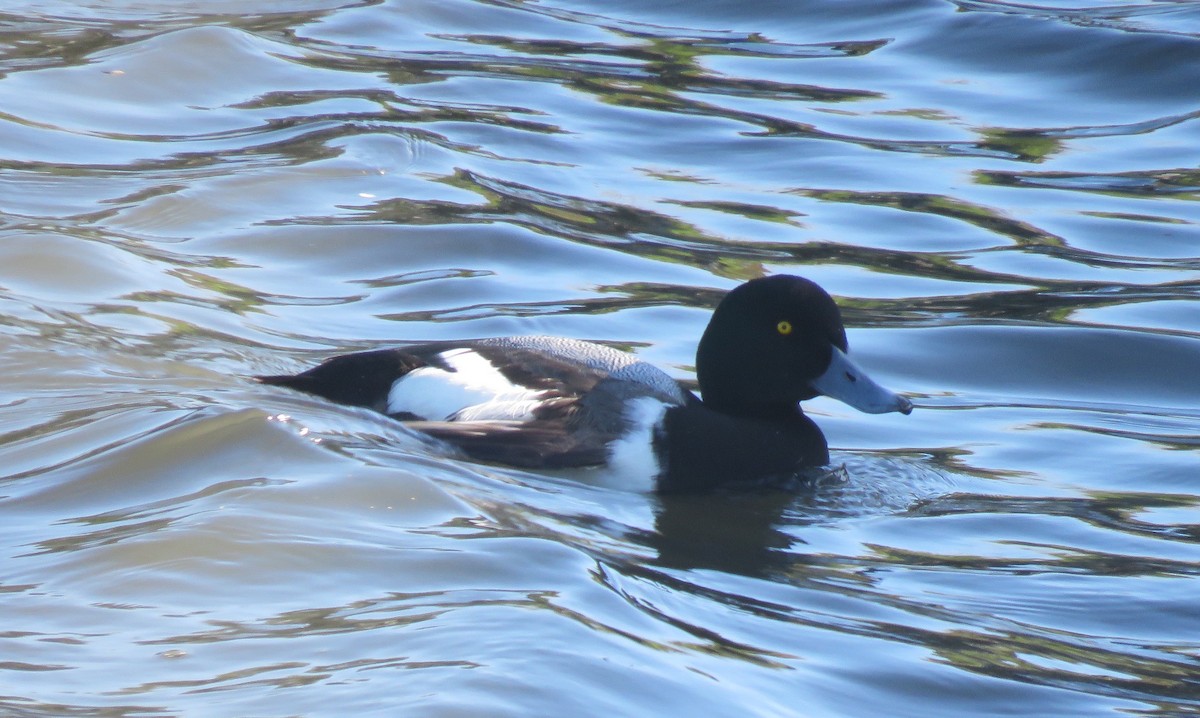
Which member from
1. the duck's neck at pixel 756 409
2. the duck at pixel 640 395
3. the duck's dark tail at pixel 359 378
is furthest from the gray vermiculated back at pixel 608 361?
the duck's dark tail at pixel 359 378

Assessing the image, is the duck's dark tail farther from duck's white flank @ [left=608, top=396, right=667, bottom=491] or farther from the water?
duck's white flank @ [left=608, top=396, right=667, bottom=491]

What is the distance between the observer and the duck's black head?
5965 millimetres

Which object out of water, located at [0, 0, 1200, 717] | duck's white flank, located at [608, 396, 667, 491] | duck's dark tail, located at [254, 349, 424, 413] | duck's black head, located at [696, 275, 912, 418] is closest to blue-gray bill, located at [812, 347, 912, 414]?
duck's black head, located at [696, 275, 912, 418]

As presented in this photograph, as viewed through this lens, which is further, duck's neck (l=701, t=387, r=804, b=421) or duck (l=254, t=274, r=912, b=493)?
duck's neck (l=701, t=387, r=804, b=421)

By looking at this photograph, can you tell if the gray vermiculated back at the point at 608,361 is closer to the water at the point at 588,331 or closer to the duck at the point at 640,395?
the duck at the point at 640,395

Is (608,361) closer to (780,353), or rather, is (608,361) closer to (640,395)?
(640,395)

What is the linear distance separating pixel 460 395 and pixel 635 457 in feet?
2.08

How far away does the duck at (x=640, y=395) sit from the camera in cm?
557

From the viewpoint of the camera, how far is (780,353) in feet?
19.7

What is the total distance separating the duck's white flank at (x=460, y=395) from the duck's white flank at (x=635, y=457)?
316 mm

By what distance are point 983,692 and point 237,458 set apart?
228 centimetres

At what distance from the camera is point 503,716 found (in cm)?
318

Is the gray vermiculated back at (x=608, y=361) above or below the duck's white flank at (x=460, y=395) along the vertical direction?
above

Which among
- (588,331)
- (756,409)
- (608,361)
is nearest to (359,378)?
(608,361)
